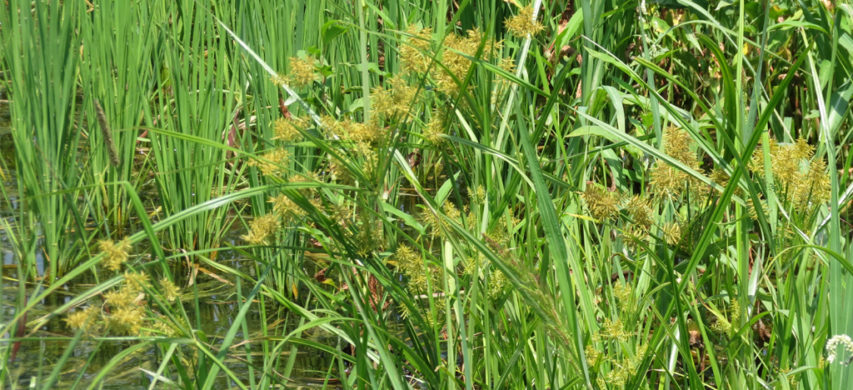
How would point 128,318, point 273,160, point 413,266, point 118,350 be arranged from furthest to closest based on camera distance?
point 118,350 → point 413,266 → point 273,160 → point 128,318

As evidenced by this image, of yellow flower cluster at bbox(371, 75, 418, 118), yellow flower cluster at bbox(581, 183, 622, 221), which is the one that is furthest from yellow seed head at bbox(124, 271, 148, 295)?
yellow flower cluster at bbox(581, 183, 622, 221)

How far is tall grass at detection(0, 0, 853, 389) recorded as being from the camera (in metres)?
1.07

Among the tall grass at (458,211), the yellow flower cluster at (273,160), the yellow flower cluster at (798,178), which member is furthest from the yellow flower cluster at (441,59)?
the yellow flower cluster at (798,178)

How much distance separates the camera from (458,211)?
1.23 metres

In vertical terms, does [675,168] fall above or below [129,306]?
above

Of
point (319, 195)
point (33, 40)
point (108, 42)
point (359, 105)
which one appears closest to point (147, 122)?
point (108, 42)

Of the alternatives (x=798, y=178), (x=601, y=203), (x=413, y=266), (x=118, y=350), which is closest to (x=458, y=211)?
(x=413, y=266)

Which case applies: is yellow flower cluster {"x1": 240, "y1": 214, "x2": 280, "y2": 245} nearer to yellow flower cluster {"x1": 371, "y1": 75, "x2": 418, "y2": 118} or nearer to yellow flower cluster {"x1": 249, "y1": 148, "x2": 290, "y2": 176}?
yellow flower cluster {"x1": 249, "y1": 148, "x2": 290, "y2": 176}

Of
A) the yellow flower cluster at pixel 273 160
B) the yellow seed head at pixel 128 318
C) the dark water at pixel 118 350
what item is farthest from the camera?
the dark water at pixel 118 350

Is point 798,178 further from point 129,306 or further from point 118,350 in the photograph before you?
point 118,350

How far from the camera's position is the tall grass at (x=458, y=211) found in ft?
3.51

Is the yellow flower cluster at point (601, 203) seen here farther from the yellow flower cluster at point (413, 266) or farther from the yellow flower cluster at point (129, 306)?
the yellow flower cluster at point (129, 306)

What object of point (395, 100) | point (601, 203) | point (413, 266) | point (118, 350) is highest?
point (395, 100)

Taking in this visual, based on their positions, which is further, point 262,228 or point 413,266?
point 413,266
